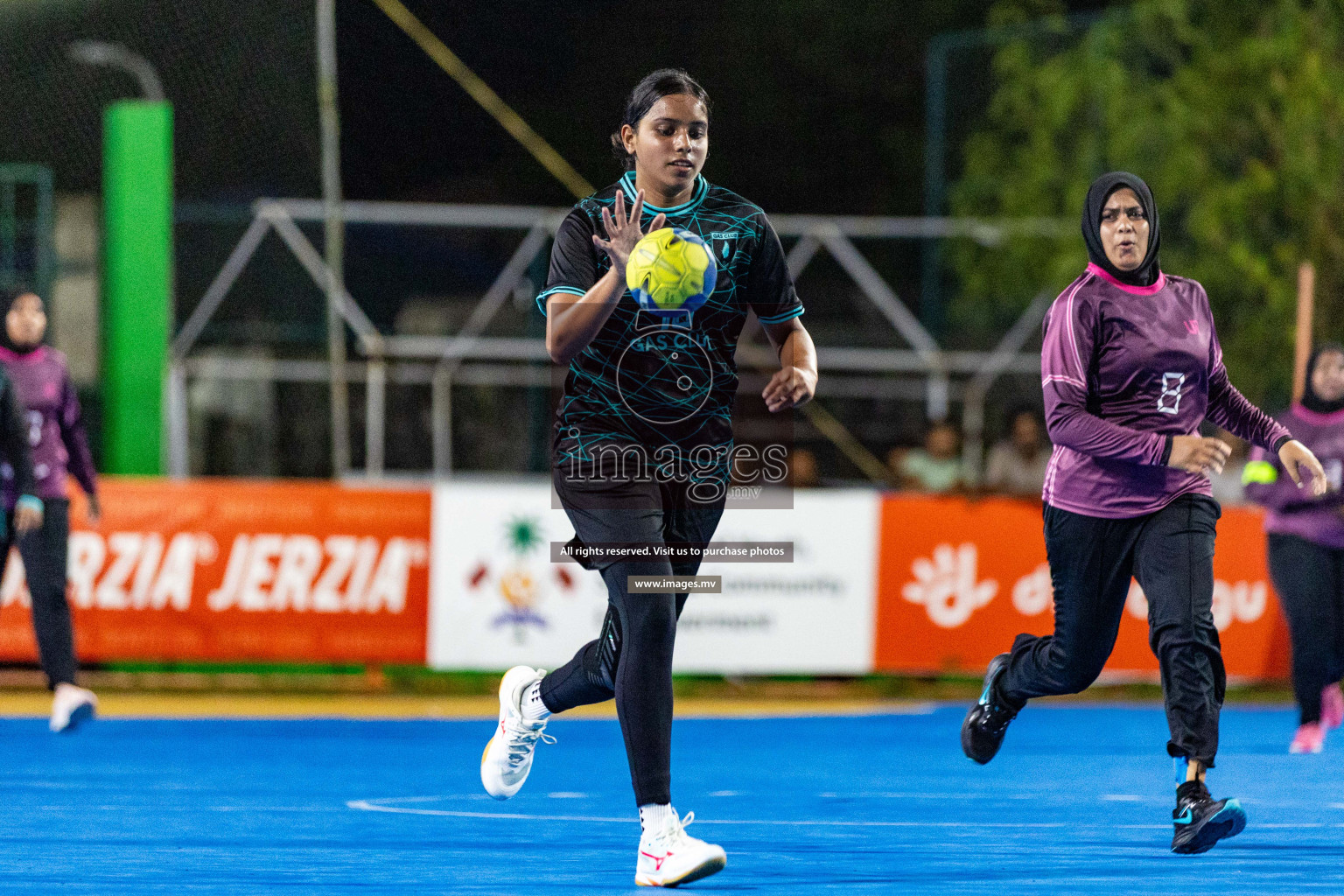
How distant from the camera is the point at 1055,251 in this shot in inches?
979

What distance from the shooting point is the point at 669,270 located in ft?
17.6

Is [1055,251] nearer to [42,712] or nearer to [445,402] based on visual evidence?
[445,402]

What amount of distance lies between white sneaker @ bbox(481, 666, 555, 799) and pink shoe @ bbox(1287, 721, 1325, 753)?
16.7ft

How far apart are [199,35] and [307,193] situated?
2.74m

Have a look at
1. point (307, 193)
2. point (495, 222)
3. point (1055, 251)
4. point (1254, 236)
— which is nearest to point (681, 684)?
point (495, 222)

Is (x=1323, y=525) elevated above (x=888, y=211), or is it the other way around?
(x=888, y=211)

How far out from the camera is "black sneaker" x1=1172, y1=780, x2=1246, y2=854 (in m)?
5.83

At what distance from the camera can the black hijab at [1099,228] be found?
6430mm

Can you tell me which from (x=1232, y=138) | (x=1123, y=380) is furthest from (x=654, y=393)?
(x=1232, y=138)

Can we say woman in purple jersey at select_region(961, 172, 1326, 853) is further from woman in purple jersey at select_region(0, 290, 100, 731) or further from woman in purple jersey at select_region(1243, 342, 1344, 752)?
woman in purple jersey at select_region(0, 290, 100, 731)

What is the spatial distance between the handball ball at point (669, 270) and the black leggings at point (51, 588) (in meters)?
5.63

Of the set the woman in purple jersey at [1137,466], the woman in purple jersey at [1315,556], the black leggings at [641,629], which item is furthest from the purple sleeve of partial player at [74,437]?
the woman in purple jersey at [1315,556]

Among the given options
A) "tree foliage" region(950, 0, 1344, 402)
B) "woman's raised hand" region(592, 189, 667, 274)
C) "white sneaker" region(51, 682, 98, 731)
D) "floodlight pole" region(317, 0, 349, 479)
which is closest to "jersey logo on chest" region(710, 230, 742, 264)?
"woman's raised hand" region(592, 189, 667, 274)

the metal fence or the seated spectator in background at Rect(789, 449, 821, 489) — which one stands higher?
the metal fence
